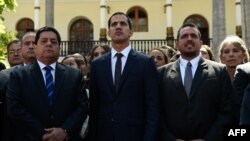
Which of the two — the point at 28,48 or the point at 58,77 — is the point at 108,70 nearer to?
the point at 58,77

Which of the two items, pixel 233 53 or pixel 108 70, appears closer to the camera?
pixel 108 70

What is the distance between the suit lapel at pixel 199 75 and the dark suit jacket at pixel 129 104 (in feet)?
1.51

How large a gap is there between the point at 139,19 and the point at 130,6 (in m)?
1.00

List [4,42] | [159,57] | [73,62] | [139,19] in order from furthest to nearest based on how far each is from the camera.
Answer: [139,19] < [4,42] < [73,62] < [159,57]

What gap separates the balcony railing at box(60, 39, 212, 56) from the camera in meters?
24.2

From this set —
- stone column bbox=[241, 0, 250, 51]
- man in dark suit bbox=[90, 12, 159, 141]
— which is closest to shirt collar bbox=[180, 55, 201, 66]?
man in dark suit bbox=[90, 12, 159, 141]

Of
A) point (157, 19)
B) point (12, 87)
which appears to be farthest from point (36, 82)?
point (157, 19)

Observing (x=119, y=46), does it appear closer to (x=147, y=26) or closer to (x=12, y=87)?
(x=12, y=87)

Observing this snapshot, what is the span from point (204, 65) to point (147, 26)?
20660 mm

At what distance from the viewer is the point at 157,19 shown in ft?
83.8

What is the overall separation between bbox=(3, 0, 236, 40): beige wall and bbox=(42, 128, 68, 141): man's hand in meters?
20.6

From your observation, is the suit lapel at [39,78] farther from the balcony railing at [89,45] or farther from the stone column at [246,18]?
the balcony railing at [89,45]

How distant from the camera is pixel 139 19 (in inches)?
1018

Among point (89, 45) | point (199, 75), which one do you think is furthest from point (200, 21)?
point (199, 75)
